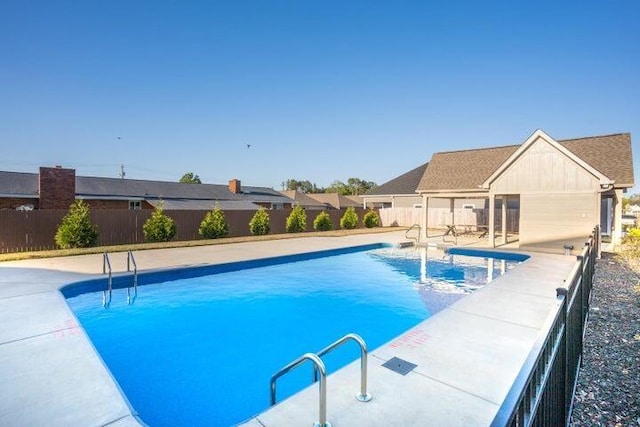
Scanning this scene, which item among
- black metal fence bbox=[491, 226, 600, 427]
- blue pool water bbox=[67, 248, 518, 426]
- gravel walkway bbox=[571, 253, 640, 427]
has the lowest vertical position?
blue pool water bbox=[67, 248, 518, 426]

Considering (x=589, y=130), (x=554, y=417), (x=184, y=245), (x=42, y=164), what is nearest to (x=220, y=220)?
(x=184, y=245)

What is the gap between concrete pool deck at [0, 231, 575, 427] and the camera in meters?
2.99

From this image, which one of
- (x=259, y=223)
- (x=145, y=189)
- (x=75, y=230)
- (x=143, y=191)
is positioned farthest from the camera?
(x=145, y=189)

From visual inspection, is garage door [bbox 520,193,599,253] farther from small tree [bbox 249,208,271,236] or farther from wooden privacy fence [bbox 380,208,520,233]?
small tree [bbox 249,208,271,236]

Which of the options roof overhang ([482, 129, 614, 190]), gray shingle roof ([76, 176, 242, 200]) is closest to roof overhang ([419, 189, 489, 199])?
roof overhang ([482, 129, 614, 190])

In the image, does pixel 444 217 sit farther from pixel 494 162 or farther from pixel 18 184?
pixel 18 184

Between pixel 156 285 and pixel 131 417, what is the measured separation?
7407mm

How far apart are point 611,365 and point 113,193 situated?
29.1 metres

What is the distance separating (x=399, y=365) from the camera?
12.8 feet

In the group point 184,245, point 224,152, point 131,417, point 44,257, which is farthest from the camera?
point 224,152

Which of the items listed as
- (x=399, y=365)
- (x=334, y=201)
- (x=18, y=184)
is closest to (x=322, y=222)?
(x=18, y=184)

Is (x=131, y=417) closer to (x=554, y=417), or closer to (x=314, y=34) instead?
(x=554, y=417)

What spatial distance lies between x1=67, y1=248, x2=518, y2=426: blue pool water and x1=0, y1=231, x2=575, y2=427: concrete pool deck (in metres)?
0.86

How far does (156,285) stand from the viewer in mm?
9773
